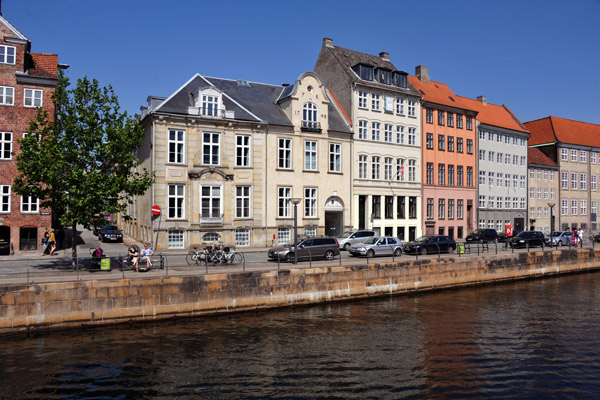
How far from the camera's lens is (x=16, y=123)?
1396 inches

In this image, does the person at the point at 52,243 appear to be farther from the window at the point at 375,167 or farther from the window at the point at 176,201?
the window at the point at 375,167

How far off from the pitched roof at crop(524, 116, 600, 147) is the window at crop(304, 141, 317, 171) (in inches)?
1773

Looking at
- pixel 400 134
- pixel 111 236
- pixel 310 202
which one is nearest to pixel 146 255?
pixel 111 236

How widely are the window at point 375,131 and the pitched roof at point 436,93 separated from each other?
8.22 meters

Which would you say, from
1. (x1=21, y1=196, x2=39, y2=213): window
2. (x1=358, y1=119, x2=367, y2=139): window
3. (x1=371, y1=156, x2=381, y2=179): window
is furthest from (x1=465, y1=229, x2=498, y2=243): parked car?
(x1=21, y1=196, x2=39, y2=213): window

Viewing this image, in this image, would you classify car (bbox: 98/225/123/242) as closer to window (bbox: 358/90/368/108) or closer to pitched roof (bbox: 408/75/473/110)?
window (bbox: 358/90/368/108)

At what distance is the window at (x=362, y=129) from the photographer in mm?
50062

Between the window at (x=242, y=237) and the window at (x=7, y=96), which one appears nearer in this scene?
the window at (x=7, y=96)

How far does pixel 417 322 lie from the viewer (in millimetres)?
21922

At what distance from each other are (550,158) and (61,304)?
7256 cm

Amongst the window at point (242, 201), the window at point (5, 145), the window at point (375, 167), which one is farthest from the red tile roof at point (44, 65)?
the window at point (375, 167)

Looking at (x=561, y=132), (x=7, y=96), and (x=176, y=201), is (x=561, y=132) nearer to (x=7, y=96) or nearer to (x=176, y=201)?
(x=176, y=201)

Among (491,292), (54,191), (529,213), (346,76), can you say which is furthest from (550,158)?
(54,191)

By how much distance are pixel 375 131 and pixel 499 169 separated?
2297 centimetres
